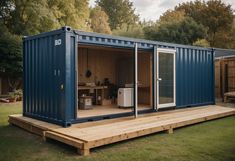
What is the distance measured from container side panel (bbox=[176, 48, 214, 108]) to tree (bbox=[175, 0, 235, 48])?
17060 millimetres

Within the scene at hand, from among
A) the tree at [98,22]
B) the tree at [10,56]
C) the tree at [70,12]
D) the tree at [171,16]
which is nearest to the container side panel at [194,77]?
the tree at [10,56]

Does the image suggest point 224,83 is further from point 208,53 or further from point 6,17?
point 6,17

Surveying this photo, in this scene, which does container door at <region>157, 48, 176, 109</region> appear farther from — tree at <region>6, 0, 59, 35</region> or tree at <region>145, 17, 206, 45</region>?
tree at <region>145, 17, 206, 45</region>

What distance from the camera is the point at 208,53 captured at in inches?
398

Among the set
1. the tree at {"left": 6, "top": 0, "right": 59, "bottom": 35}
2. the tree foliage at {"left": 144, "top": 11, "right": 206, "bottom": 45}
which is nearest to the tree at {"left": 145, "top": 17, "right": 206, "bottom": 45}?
the tree foliage at {"left": 144, "top": 11, "right": 206, "bottom": 45}

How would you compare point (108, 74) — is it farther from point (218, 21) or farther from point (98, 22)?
point (98, 22)

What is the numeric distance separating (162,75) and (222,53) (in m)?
8.91

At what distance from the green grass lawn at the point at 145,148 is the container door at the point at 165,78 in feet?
5.68

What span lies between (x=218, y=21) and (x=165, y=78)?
21112 millimetres

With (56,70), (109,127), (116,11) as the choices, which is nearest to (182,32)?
(116,11)

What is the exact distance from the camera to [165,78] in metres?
8.34

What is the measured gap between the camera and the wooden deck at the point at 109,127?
16.4 ft

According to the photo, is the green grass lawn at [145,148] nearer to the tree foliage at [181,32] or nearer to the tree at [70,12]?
the tree at [70,12]

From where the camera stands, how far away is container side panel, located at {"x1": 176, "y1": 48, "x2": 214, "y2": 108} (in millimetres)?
8852
